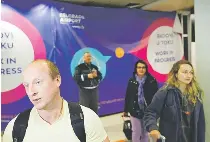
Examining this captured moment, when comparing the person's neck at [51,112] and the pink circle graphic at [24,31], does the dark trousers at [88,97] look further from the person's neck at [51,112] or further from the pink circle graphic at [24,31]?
the person's neck at [51,112]

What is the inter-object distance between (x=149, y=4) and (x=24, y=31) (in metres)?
2.63

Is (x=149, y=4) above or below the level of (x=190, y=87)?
above

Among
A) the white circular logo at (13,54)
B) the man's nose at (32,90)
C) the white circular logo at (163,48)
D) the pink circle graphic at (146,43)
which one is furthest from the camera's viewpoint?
the white circular logo at (163,48)

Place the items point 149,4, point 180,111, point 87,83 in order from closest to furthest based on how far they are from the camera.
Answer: point 180,111 → point 87,83 → point 149,4

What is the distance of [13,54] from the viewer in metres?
3.91

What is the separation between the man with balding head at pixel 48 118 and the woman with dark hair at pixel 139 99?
223 cm

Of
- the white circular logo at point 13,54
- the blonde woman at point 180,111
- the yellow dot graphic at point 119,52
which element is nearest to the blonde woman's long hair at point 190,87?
the blonde woman at point 180,111

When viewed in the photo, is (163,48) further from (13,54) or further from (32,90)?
(32,90)

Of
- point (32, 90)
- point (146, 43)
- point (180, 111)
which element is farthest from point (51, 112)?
point (146, 43)

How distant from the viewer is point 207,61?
237 cm

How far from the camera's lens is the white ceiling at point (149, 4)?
517 centimetres

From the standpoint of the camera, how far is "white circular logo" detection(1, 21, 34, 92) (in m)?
3.84

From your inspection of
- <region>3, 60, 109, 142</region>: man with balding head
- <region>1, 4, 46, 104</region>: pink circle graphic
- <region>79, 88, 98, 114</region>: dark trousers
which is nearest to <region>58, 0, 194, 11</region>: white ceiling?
<region>1, 4, 46, 104</region>: pink circle graphic

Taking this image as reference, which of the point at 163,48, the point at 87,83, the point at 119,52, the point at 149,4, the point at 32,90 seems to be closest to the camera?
the point at 32,90
